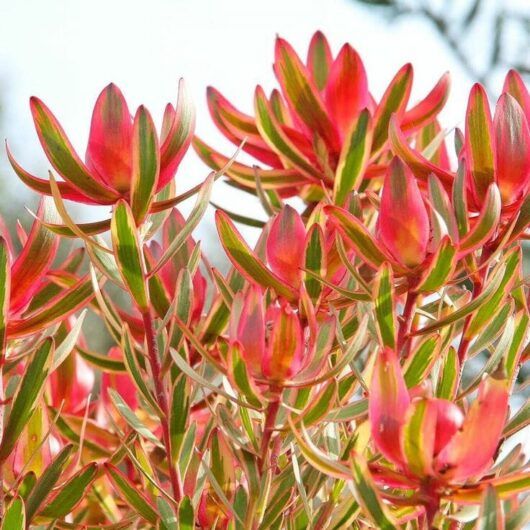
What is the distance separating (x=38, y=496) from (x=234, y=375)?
A: 146 millimetres

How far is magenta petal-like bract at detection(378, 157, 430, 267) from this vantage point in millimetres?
524

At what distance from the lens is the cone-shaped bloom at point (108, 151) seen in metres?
0.56

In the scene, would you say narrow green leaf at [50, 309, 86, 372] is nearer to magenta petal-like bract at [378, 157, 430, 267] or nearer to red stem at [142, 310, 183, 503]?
red stem at [142, 310, 183, 503]

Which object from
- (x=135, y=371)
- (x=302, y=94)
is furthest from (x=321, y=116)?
(x=135, y=371)

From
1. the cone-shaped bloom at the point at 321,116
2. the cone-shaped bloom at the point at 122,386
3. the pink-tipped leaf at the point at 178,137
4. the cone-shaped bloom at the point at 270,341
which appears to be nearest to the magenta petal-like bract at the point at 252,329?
the cone-shaped bloom at the point at 270,341

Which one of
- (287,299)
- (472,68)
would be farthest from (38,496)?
(472,68)

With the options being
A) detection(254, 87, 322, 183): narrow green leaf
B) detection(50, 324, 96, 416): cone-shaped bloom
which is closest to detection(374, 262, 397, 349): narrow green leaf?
detection(254, 87, 322, 183): narrow green leaf

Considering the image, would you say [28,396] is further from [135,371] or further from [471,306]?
[471,306]

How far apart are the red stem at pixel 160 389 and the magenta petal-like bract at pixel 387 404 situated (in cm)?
18

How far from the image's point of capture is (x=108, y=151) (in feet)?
1.87

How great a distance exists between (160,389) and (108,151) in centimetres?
14

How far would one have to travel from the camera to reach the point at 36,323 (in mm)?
598

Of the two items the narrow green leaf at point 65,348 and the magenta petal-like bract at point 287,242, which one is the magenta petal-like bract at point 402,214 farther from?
the narrow green leaf at point 65,348

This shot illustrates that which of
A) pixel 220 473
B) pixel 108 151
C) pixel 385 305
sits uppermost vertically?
pixel 108 151
